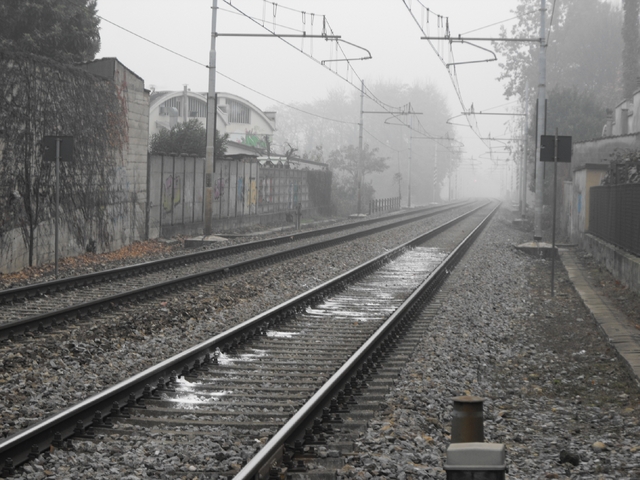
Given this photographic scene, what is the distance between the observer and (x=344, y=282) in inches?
642

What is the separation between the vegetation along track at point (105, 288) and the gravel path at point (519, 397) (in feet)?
15.7

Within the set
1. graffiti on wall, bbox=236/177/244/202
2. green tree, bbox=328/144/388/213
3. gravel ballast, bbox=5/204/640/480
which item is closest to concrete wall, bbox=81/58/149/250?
graffiti on wall, bbox=236/177/244/202

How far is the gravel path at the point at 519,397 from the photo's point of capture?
589cm

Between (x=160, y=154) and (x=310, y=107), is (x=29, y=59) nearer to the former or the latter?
(x=160, y=154)

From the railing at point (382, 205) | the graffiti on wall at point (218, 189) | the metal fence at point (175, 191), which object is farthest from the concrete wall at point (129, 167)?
the railing at point (382, 205)

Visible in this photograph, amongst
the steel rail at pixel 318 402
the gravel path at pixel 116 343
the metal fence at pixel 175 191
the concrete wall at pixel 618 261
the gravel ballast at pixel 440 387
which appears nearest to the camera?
the steel rail at pixel 318 402

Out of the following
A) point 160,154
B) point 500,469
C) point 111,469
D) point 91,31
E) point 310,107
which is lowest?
point 111,469

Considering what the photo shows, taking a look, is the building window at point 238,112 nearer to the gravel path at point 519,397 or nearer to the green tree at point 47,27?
the green tree at point 47,27

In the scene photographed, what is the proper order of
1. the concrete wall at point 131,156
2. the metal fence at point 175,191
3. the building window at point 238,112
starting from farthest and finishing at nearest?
the building window at point 238,112 → the metal fence at point 175,191 → the concrete wall at point 131,156

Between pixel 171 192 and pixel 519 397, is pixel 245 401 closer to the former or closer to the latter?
pixel 519 397

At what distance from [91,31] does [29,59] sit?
14.6 m

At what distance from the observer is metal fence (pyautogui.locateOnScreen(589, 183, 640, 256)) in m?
16.1

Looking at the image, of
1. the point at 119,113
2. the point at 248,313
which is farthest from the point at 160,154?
the point at 248,313

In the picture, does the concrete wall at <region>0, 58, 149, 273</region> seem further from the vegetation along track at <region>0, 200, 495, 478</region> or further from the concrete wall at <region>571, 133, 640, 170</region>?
the concrete wall at <region>571, 133, 640, 170</region>
